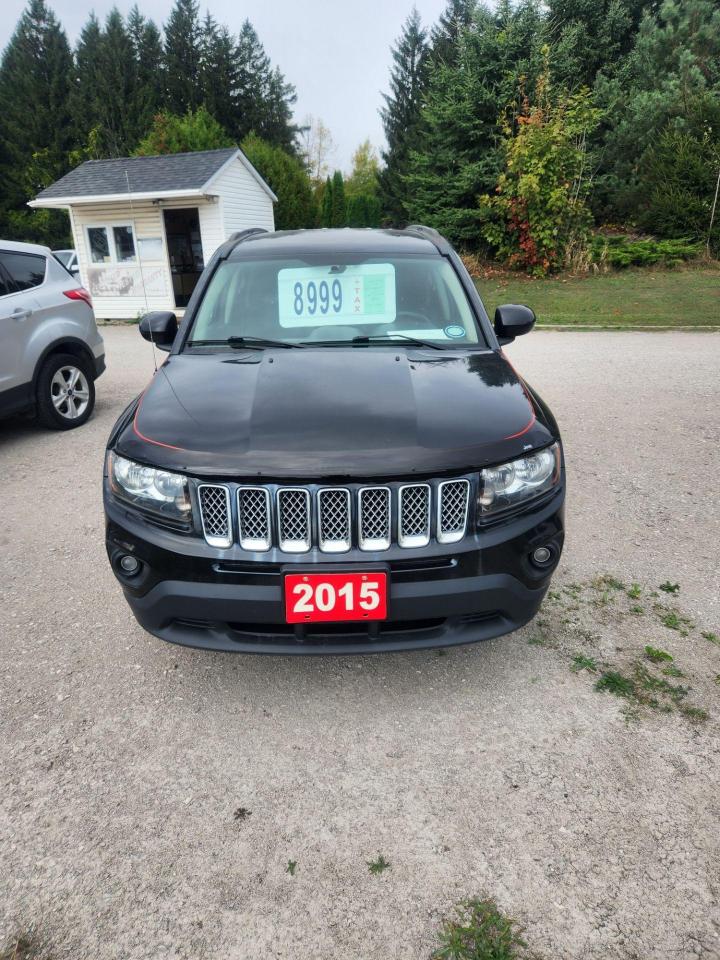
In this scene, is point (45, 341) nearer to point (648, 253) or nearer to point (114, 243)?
point (114, 243)

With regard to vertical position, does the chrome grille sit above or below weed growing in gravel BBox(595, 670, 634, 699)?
above

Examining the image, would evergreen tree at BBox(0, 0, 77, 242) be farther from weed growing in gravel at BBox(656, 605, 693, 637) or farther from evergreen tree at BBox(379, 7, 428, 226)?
weed growing in gravel at BBox(656, 605, 693, 637)

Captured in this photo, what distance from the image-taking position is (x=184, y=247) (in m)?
22.3

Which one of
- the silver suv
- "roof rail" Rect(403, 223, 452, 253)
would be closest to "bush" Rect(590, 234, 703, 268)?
the silver suv

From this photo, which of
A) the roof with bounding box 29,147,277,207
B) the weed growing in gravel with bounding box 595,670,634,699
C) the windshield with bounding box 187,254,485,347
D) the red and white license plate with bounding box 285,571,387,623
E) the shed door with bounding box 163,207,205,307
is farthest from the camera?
the shed door with bounding box 163,207,205,307

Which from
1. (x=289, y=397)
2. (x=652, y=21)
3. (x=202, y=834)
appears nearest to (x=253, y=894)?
(x=202, y=834)

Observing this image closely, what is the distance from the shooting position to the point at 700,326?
41.1ft

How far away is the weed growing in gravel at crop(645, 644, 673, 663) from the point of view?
298 cm

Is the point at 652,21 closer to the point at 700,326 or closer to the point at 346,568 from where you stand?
the point at 700,326

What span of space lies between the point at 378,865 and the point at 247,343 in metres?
2.34

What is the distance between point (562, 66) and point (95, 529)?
927 inches

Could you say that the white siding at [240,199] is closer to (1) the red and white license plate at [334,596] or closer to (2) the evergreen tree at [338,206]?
(2) the evergreen tree at [338,206]

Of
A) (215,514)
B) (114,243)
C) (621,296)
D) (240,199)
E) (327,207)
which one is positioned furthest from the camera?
(327,207)

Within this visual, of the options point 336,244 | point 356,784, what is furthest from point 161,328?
point 356,784
